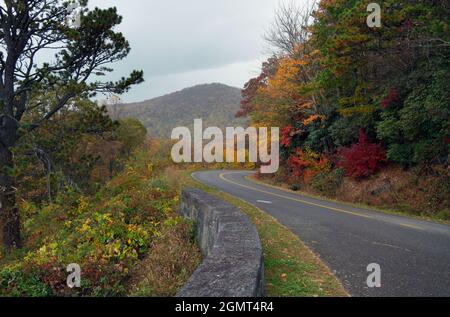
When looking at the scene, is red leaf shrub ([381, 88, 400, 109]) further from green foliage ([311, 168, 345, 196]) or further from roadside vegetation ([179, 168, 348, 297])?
roadside vegetation ([179, 168, 348, 297])

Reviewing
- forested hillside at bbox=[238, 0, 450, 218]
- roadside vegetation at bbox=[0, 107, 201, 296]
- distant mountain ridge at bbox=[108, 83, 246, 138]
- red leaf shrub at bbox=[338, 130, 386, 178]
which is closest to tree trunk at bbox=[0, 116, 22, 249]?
roadside vegetation at bbox=[0, 107, 201, 296]

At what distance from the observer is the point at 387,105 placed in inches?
580

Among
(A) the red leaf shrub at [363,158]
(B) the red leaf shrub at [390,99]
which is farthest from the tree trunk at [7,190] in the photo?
(B) the red leaf shrub at [390,99]

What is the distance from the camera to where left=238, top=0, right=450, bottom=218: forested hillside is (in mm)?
12039

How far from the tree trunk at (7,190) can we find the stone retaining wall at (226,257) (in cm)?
814

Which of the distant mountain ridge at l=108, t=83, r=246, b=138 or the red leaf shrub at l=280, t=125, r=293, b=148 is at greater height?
the distant mountain ridge at l=108, t=83, r=246, b=138

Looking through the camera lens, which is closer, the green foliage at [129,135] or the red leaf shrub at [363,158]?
the red leaf shrub at [363,158]

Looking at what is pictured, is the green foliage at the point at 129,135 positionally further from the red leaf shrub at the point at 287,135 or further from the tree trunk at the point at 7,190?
the tree trunk at the point at 7,190

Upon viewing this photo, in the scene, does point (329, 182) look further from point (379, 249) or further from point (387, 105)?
point (379, 249)

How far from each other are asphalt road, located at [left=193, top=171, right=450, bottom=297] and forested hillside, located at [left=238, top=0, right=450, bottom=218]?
4662mm

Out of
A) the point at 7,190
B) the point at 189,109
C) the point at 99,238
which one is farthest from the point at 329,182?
the point at 189,109

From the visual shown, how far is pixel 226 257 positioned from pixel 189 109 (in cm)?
10784

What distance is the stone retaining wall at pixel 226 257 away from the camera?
3359 millimetres
